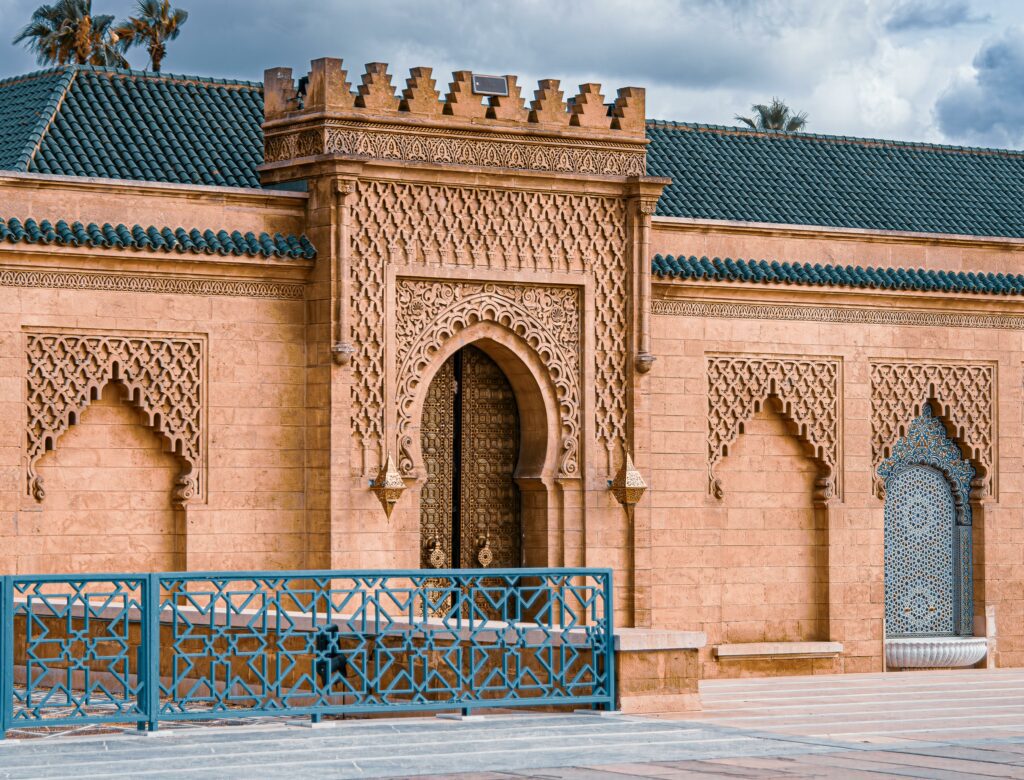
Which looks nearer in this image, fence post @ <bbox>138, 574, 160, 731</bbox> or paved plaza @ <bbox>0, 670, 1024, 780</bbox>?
paved plaza @ <bbox>0, 670, 1024, 780</bbox>

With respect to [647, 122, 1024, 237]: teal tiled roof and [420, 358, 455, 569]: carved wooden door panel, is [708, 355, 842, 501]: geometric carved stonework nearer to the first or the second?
[647, 122, 1024, 237]: teal tiled roof

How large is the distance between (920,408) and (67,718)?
35.3ft

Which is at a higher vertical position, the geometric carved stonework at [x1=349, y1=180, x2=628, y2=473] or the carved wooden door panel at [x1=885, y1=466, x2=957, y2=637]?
the geometric carved stonework at [x1=349, y1=180, x2=628, y2=473]

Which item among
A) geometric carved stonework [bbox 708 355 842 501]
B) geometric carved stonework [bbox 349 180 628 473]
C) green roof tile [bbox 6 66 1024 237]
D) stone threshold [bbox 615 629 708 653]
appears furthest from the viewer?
geometric carved stonework [bbox 708 355 842 501]

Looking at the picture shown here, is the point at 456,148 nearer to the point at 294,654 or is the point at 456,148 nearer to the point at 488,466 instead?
the point at 488,466

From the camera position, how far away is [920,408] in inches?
782

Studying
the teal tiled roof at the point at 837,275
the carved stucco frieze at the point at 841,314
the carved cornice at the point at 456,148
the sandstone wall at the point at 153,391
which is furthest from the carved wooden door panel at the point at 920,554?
the sandstone wall at the point at 153,391

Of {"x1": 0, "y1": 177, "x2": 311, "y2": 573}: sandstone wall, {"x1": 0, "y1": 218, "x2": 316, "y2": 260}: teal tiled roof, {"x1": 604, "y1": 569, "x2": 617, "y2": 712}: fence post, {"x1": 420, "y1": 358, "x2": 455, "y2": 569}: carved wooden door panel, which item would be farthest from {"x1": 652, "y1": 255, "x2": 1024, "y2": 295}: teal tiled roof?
{"x1": 604, "y1": 569, "x2": 617, "y2": 712}: fence post

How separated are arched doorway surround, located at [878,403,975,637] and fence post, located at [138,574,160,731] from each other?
32.9ft

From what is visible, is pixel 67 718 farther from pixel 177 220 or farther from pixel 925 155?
pixel 925 155

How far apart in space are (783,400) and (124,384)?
243 inches

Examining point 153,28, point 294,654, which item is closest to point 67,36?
point 153,28

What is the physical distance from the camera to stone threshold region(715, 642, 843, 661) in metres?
18.6

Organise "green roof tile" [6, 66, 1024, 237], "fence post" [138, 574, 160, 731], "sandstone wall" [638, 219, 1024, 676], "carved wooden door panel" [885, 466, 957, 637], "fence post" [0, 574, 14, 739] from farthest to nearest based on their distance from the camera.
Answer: "carved wooden door panel" [885, 466, 957, 637] → "sandstone wall" [638, 219, 1024, 676] → "green roof tile" [6, 66, 1024, 237] → "fence post" [138, 574, 160, 731] → "fence post" [0, 574, 14, 739]
